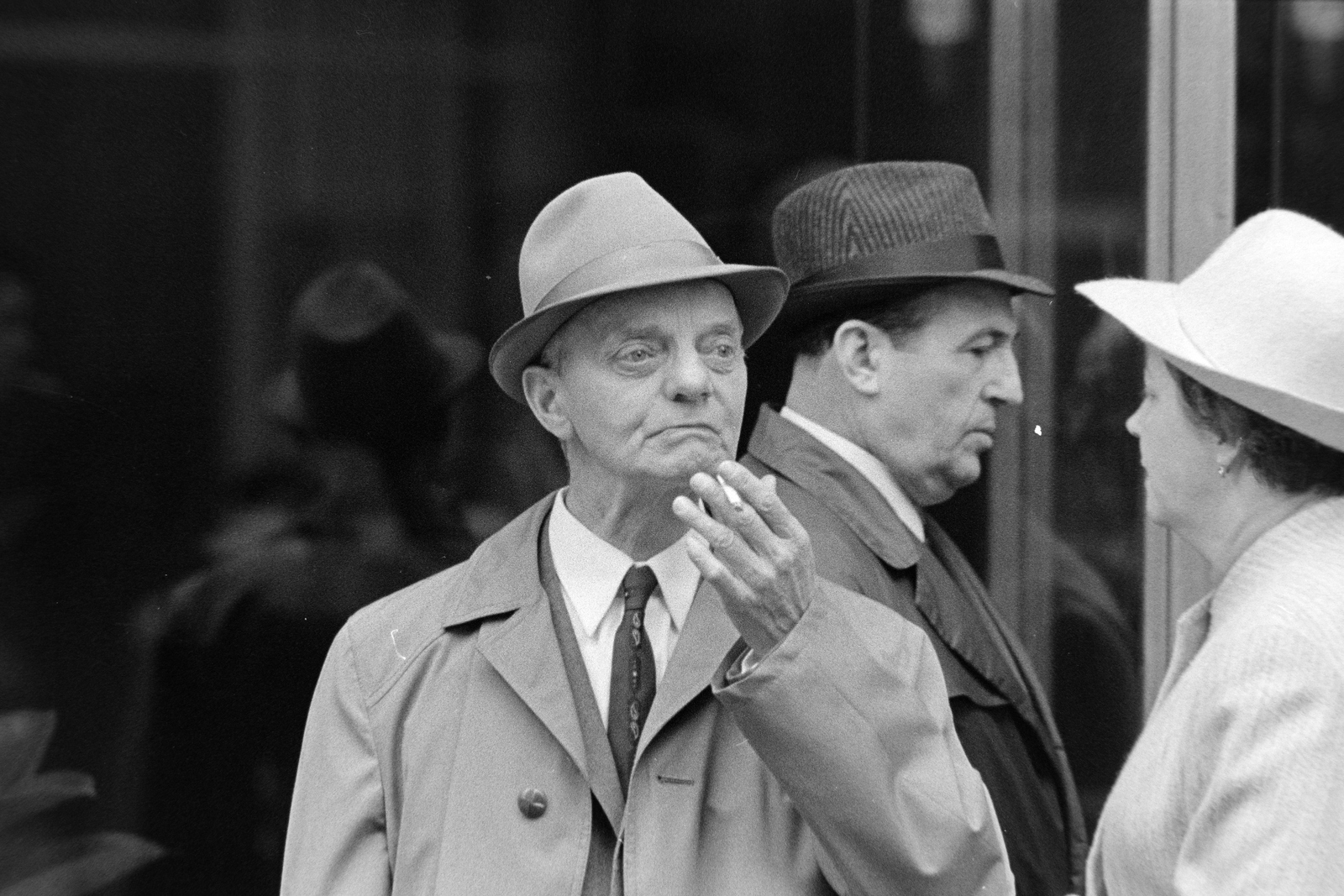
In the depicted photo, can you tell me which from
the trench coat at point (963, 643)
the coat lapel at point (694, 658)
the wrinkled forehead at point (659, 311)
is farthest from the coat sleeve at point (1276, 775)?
the trench coat at point (963, 643)

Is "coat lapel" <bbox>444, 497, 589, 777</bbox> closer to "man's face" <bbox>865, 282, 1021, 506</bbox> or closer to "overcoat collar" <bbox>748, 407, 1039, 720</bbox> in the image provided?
"overcoat collar" <bbox>748, 407, 1039, 720</bbox>

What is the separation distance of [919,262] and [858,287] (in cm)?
12

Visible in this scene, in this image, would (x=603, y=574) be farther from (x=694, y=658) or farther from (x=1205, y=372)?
(x=1205, y=372)

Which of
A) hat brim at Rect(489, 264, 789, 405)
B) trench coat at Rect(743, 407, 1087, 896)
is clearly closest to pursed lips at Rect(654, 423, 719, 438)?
hat brim at Rect(489, 264, 789, 405)

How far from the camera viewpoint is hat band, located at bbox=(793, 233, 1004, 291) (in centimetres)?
362

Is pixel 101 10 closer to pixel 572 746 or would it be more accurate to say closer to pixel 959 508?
pixel 572 746

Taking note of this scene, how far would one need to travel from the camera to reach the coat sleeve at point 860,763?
→ 8.24 feet

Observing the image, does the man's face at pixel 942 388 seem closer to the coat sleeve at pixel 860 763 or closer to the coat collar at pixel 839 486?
the coat collar at pixel 839 486

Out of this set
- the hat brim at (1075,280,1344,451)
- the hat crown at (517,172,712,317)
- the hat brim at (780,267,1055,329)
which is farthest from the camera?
the hat brim at (780,267,1055,329)

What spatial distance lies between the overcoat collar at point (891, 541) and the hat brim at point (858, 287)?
0.21 m

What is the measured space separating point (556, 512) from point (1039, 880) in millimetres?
1131

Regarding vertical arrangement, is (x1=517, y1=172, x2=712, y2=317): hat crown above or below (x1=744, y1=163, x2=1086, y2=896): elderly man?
above

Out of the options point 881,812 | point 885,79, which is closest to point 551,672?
point 881,812

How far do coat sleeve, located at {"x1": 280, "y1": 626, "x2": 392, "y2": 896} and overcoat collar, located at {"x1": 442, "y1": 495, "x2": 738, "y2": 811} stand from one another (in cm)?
21
